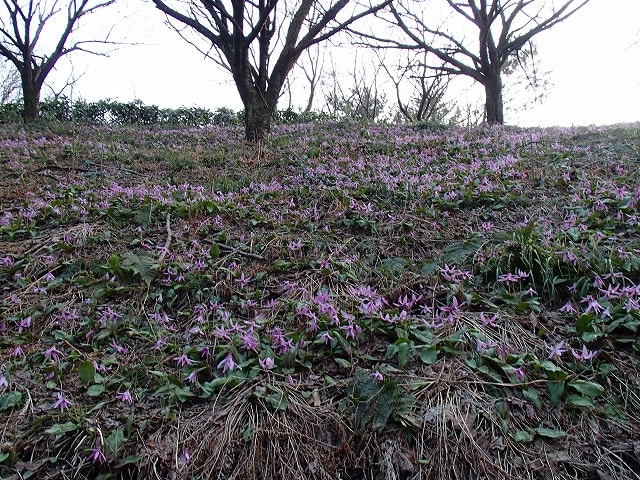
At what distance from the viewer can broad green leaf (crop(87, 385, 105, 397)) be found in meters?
2.09

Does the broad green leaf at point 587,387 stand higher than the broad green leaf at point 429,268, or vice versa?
the broad green leaf at point 429,268

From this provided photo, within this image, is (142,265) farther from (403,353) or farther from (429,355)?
(429,355)

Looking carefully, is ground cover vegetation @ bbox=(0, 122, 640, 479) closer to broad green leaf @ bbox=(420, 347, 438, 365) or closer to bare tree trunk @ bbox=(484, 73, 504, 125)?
broad green leaf @ bbox=(420, 347, 438, 365)

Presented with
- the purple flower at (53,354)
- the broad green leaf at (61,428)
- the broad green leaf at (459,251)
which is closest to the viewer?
the broad green leaf at (61,428)

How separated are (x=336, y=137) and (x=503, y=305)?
23.1 ft

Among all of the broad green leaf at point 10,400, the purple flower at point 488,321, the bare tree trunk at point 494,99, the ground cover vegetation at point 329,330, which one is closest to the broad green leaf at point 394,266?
the ground cover vegetation at point 329,330

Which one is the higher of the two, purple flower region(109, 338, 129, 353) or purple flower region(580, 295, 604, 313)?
purple flower region(109, 338, 129, 353)

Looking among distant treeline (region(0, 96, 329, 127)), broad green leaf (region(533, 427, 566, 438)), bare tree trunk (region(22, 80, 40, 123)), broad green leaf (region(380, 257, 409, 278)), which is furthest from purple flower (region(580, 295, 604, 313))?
bare tree trunk (region(22, 80, 40, 123))

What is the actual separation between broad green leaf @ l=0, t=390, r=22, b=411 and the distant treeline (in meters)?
12.6

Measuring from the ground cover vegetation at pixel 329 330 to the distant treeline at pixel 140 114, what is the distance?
10.1 m

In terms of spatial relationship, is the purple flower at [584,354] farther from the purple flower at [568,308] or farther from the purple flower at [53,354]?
the purple flower at [53,354]

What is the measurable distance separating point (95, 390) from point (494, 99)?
13433mm

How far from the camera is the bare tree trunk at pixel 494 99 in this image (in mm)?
12453

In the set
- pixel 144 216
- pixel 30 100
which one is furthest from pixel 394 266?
pixel 30 100
